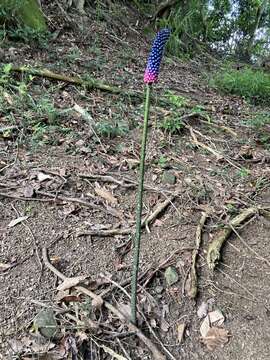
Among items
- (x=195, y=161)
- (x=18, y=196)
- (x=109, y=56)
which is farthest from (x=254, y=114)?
(x=18, y=196)

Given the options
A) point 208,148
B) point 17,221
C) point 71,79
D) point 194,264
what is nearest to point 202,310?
point 194,264

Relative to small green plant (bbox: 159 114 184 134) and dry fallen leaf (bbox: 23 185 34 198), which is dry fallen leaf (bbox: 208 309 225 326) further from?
small green plant (bbox: 159 114 184 134)

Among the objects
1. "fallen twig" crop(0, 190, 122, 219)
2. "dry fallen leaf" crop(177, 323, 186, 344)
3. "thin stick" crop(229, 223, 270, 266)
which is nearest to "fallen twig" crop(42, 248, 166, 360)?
"dry fallen leaf" crop(177, 323, 186, 344)

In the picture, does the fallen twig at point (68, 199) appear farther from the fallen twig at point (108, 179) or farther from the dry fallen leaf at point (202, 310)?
the dry fallen leaf at point (202, 310)

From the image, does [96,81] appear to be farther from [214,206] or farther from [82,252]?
[82,252]

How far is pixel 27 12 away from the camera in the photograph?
5441 millimetres

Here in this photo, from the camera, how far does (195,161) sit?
11.6 feet

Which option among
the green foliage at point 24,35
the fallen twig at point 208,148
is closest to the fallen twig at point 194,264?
the fallen twig at point 208,148

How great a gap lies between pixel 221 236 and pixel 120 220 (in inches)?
26.1

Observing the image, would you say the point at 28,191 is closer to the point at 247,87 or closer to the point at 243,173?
the point at 243,173

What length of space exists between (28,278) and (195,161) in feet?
6.15

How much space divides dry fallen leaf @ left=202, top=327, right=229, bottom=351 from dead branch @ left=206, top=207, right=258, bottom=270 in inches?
15.8

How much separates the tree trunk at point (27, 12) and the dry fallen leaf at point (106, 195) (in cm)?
326

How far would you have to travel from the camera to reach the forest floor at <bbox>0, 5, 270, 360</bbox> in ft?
6.60
